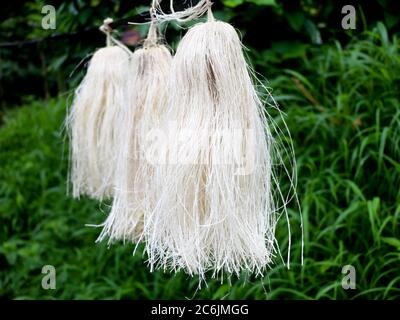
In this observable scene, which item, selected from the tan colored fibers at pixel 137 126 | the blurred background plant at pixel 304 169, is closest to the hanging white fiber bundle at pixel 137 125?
the tan colored fibers at pixel 137 126

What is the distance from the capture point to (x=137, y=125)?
0.89 m

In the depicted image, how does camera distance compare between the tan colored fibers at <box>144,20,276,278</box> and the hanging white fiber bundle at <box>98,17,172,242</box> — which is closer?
the tan colored fibers at <box>144,20,276,278</box>

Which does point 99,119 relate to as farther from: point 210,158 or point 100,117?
point 210,158

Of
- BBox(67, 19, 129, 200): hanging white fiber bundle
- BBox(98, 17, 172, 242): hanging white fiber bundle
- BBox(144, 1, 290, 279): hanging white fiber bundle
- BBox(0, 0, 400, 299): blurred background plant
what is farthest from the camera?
BBox(0, 0, 400, 299): blurred background plant

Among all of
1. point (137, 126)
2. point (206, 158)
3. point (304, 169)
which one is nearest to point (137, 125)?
point (137, 126)

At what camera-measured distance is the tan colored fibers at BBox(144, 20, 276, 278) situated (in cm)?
70

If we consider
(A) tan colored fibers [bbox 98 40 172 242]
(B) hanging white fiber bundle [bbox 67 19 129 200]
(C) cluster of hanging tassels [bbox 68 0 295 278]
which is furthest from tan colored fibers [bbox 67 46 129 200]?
(C) cluster of hanging tassels [bbox 68 0 295 278]

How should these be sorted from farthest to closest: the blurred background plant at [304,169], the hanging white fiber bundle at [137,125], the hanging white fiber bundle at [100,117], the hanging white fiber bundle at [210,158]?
the blurred background plant at [304,169]
the hanging white fiber bundle at [100,117]
the hanging white fiber bundle at [137,125]
the hanging white fiber bundle at [210,158]

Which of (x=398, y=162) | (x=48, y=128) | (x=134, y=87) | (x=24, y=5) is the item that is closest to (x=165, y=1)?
(x=134, y=87)

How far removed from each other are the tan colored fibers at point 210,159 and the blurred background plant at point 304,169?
1.81 feet

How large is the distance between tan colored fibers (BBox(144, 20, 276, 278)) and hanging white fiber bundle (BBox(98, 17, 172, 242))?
111 millimetres

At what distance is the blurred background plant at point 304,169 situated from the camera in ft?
5.11

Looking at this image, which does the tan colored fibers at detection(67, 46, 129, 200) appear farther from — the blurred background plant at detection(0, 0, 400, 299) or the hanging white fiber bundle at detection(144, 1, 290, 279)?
the hanging white fiber bundle at detection(144, 1, 290, 279)

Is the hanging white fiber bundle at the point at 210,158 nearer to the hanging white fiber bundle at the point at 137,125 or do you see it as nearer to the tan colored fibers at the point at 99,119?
the hanging white fiber bundle at the point at 137,125
